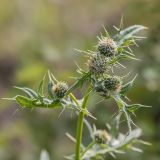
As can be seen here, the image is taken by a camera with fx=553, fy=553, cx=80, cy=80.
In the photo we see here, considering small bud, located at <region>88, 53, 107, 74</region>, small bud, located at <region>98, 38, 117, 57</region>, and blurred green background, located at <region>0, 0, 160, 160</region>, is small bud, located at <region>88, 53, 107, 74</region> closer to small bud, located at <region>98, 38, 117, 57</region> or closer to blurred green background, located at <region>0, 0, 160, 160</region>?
small bud, located at <region>98, 38, 117, 57</region>

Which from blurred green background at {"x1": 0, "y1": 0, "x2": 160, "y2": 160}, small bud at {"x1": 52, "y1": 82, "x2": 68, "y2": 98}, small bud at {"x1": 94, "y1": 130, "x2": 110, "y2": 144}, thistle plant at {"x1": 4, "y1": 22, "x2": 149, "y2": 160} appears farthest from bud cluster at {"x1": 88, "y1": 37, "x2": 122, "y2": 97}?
blurred green background at {"x1": 0, "y1": 0, "x2": 160, "y2": 160}

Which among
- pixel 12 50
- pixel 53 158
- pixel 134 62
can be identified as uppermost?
pixel 12 50

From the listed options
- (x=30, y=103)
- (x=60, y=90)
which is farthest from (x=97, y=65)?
(x=30, y=103)

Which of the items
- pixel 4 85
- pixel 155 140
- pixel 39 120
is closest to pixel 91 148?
pixel 155 140

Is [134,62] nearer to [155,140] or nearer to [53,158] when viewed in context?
[155,140]

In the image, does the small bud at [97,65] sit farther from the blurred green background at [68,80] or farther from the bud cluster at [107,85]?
the blurred green background at [68,80]

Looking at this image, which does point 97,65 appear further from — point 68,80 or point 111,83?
point 68,80

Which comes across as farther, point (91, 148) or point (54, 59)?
point (54, 59)
